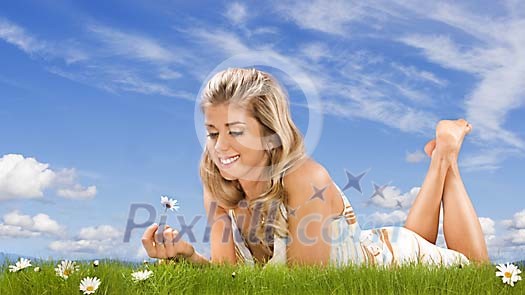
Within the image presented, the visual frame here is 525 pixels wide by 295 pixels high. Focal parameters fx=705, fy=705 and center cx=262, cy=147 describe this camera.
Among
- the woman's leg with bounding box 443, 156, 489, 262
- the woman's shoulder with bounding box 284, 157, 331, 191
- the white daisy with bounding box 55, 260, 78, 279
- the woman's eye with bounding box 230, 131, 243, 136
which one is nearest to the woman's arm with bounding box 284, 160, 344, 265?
the woman's shoulder with bounding box 284, 157, 331, 191

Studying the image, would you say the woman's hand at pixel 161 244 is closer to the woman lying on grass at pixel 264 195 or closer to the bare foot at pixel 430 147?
the woman lying on grass at pixel 264 195

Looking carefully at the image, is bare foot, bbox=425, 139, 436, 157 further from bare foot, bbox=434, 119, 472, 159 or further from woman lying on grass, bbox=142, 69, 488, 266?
woman lying on grass, bbox=142, 69, 488, 266

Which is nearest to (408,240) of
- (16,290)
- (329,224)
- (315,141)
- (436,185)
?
(436,185)

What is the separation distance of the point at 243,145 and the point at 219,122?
0.81 ft

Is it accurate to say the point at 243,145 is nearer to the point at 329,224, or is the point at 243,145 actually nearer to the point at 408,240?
the point at 329,224

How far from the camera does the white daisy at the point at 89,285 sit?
407 cm

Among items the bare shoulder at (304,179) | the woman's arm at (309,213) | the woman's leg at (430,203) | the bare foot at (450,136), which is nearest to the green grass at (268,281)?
the woman's arm at (309,213)

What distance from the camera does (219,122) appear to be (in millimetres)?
5199

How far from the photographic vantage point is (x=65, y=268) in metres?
4.45

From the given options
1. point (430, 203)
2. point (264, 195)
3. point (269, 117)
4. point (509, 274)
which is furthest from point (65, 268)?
point (430, 203)

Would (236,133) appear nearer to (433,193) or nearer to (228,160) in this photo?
(228,160)

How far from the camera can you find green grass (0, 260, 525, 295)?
14.2 feet

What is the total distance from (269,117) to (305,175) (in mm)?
551

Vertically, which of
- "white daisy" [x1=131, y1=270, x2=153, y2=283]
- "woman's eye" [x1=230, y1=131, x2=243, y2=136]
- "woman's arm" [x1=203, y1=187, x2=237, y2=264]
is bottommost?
"white daisy" [x1=131, y1=270, x2=153, y2=283]
